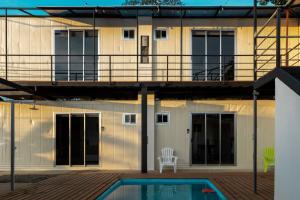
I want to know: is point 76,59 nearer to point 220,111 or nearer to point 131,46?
point 131,46

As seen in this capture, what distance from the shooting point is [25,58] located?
13422 millimetres

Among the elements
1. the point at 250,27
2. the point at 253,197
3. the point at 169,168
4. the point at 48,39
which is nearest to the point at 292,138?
the point at 253,197

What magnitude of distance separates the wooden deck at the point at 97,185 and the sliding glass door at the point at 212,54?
3.57 meters

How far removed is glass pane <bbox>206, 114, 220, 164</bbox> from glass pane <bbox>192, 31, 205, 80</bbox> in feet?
4.75

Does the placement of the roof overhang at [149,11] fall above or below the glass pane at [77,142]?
above

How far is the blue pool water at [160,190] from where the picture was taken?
29.4 feet

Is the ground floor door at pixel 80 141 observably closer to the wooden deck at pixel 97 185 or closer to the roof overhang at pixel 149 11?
the wooden deck at pixel 97 185

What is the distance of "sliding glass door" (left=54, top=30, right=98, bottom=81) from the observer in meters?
13.3

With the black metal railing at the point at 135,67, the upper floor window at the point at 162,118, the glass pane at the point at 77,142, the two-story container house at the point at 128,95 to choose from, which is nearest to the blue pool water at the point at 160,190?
the two-story container house at the point at 128,95

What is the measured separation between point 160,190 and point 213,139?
13.0 ft

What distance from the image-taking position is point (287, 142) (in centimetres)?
547

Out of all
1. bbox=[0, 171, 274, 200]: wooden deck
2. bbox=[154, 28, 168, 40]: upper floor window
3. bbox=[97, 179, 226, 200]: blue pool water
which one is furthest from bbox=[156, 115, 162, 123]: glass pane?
bbox=[97, 179, 226, 200]: blue pool water

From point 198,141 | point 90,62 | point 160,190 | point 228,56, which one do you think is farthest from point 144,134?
point 228,56

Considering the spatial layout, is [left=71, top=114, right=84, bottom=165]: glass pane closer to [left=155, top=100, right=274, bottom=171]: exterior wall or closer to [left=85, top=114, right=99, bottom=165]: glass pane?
[left=85, top=114, right=99, bottom=165]: glass pane
